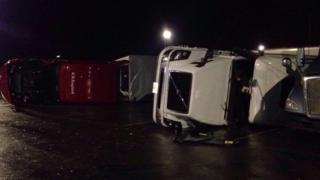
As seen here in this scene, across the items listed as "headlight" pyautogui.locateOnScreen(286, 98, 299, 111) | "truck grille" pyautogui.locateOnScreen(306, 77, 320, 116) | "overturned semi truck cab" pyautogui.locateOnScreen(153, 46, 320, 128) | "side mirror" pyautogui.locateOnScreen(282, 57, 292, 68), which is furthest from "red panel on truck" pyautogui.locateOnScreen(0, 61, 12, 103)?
"truck grille" pyautogui.locateOnScreen(306, 77, 320, 116)

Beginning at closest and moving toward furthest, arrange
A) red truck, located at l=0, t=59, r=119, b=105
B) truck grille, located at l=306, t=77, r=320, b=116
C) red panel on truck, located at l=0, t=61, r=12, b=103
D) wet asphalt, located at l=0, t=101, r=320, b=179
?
wet asphalt, located at l=0, t=101, r=320, b=179
truck grille, located at l=306, t=77, r=320, b=116
red panel on truck, located at l=0, t=61, r=12, b=103
red truck, located at l=0, t=59, r=119, b=105

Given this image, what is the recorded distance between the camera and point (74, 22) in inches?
1838

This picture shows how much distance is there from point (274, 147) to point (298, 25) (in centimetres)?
3464

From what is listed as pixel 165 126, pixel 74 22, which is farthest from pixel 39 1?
pixel 165 126

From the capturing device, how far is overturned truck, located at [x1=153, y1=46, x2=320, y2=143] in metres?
12.2

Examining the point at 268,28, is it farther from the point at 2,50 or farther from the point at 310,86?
the point at 310,86

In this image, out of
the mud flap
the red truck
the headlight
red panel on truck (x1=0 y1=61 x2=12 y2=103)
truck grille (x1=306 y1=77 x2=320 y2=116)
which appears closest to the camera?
truck grille (x1=306 y1=77 x2=320 y2=116)

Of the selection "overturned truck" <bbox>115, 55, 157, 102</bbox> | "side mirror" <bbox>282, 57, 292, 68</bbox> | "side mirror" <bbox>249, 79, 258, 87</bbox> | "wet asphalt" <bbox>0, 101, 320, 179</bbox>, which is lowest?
"wet asphalt" <bbox>0, 101, 320, 179</bbox>

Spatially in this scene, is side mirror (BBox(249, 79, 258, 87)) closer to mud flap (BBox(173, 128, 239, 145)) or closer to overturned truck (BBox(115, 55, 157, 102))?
mud flap (BBox(173, 128, 239, 145))

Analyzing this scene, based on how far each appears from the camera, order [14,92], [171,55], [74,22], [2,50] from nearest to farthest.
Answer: [171,55] < [14,92] < [2,50] < [74,22]

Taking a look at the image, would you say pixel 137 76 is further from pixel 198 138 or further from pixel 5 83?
pixel 198 138

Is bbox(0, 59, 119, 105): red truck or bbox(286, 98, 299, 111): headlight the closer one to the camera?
bbox(286, 98, 299, 111): headlight

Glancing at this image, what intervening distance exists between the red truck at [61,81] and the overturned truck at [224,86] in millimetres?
7721

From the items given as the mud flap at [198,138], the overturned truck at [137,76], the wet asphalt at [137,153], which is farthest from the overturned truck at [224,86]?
the overturned truck at [137,76]
